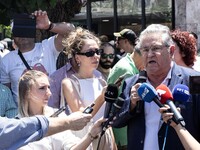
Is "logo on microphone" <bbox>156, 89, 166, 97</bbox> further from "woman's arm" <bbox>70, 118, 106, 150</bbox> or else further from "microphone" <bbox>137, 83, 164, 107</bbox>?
"woman's arm" <bbox>70, 118, 106, 150</bbox>

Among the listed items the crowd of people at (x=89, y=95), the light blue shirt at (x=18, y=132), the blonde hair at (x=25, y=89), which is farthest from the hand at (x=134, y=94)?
the blonde hair at (x=25, y=89)

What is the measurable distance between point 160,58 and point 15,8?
253cm

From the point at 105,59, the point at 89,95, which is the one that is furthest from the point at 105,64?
the point at 89,95

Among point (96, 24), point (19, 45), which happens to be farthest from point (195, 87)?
point (96, 24)

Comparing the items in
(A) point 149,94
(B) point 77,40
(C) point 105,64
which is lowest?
(C) point 105,64

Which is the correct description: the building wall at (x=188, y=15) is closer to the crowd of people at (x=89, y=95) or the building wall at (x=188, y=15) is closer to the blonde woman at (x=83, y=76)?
the crowd of people at (x=89, y=95)

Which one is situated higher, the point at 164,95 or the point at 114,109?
the point at 164,95

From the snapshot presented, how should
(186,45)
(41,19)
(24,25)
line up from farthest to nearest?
1. (41,19)
2. (24,25)
3. (186,45)

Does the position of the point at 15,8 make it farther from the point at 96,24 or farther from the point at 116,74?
the point at 96,24

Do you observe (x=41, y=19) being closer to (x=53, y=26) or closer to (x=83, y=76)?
(x=53, y=26)

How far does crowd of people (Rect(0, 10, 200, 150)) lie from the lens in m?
3.06

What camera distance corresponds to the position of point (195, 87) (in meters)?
3.13

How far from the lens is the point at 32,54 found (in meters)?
5.55

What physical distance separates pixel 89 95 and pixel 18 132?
1.96 meters
